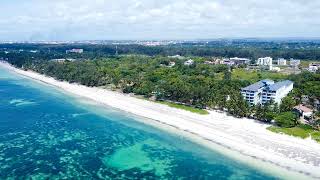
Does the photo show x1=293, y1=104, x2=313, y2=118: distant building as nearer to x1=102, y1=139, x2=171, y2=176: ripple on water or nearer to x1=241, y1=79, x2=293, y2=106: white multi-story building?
x1=241, y1=79, x2=293, y2=106: white multi-story building

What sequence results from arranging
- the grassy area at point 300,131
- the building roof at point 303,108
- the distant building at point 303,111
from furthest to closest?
the building roof at point 303,108 → the distant building at point 303,111 → the grassy area at point 300,131

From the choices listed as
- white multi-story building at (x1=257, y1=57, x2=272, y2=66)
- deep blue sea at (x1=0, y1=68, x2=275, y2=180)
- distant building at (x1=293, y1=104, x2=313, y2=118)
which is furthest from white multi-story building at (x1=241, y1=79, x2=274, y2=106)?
white multi-story building at (x1=257, y1=57, x2=272, y2=66)

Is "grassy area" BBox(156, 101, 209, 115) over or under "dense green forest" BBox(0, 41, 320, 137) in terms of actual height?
under

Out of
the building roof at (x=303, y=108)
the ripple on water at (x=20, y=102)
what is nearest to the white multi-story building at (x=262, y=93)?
the building roof at (x=303, y=108)

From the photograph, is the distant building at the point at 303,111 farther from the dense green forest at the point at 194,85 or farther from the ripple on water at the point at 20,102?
the ripple on water at the point at 20,102

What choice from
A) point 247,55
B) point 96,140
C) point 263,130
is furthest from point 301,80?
point 247,55

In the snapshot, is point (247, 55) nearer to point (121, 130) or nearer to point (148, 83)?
point (148, 83)
